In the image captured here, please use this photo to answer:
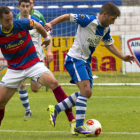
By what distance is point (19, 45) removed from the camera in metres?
6.05

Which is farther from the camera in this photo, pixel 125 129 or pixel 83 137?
pixel 125 129

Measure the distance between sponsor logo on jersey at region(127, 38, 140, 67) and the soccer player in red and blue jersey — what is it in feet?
33.9

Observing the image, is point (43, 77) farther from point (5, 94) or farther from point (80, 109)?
point (80, 109)

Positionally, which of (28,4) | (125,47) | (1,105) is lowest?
(125,47)

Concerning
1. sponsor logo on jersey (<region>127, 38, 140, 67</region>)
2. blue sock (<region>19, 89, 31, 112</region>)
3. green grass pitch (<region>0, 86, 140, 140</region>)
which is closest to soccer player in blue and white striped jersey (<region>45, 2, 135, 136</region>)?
green grass pitch (<region>0, 86, 140, 140</region>)

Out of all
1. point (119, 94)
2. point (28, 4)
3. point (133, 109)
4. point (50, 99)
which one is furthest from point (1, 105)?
point (119, 94)

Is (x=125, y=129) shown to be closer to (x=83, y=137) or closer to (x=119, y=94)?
(x=83, y=137)

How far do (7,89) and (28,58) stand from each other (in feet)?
1.72

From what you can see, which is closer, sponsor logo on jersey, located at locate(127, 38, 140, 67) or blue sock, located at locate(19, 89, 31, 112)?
blue sock, located at locate(19, 89, 31, 112)

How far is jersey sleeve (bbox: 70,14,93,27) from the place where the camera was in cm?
627

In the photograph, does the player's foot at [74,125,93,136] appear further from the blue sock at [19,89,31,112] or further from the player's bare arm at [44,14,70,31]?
the blue sock at [19,89,31,112]

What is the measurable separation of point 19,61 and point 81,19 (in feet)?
3.58

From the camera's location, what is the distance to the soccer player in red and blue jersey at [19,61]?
19.6 feet

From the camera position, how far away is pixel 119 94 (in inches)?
482
